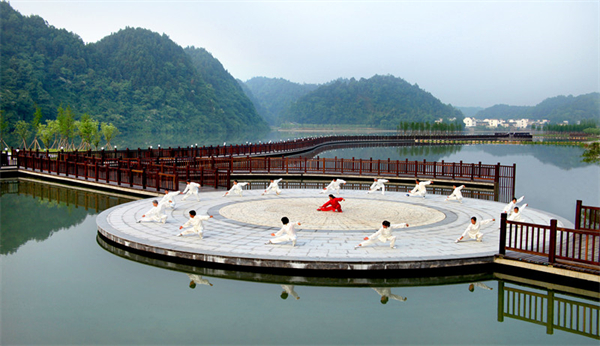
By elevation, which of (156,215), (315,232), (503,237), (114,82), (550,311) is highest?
(114,82)

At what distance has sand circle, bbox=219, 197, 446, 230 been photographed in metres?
14.6

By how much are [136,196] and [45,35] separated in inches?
4175

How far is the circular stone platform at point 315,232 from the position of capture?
10.8 m

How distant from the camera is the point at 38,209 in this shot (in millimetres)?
20484

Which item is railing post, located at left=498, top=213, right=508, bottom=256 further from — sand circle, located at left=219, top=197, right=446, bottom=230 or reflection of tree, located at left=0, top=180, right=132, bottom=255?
reflection of tree, located at left=0, top=180, right=132, bottom=255

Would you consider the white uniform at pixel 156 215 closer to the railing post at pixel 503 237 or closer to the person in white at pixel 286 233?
the person in white at pixel 286 233

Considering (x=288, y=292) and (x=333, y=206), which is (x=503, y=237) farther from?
(x=333, y=206)

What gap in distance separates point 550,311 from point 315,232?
6.08 meters

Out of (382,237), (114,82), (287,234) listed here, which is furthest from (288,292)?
(114,82)

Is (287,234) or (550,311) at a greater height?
(287,234)

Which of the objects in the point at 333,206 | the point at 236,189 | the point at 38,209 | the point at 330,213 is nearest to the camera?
the point at 330,213

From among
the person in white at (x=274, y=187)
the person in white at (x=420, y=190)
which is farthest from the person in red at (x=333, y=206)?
the person in white at (x=420, y=190)

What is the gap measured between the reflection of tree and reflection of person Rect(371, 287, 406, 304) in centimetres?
1064

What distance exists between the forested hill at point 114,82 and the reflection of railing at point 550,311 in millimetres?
86408
